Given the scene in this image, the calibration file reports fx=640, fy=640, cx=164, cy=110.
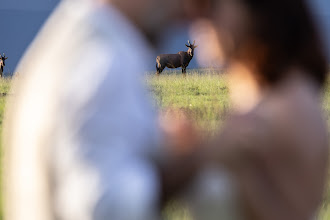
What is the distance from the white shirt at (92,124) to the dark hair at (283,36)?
0.25m

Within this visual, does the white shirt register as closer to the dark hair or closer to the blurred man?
the blurred man

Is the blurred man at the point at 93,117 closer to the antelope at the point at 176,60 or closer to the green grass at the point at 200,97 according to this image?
the green grass at the point at 200,97

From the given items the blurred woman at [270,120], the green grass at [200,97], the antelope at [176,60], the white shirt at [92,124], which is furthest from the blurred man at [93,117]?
the antelope at [176,60]

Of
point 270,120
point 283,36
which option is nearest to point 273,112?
point 270,120

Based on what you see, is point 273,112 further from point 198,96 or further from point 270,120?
point 198,96

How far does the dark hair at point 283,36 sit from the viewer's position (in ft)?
3.64

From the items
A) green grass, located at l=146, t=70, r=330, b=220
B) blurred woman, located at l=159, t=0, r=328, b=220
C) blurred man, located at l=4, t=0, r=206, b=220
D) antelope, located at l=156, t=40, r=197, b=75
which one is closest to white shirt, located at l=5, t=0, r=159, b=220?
blurred man, located at l=4, t=0, r=206, b=220

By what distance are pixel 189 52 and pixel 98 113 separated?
31482 millimetres

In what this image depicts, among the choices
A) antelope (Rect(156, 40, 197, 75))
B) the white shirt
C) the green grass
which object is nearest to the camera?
the white shirt

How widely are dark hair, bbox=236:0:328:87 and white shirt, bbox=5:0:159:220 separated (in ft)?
0.83

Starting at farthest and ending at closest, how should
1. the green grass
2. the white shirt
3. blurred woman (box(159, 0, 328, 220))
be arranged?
the green grass < blurred woman (box(159, 0, 328, 220)) < the white shirt

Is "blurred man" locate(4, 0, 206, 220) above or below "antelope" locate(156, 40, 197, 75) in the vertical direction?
below

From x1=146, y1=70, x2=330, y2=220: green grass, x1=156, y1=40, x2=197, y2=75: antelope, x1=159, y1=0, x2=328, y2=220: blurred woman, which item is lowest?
x1=159, y1=0, x2=328, y2=220: blurred woman

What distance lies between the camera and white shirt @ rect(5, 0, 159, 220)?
2.85 feet
